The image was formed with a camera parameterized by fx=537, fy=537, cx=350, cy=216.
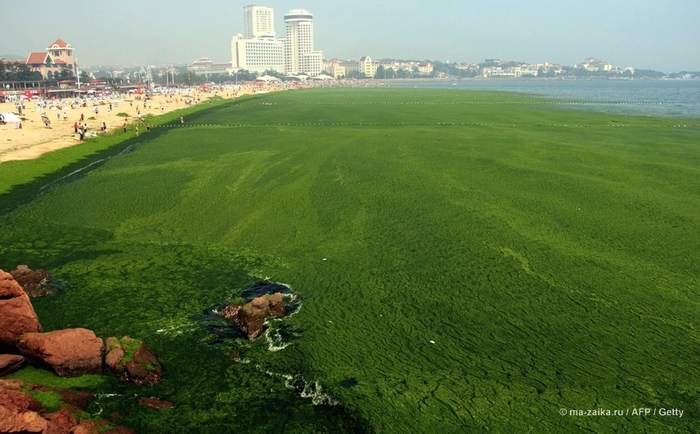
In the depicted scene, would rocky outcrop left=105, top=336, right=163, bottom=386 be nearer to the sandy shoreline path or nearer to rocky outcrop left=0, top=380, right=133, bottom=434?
rocky outcrop left=0, top=380, right=133, bottom=434

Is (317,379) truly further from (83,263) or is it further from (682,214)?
(682,214)

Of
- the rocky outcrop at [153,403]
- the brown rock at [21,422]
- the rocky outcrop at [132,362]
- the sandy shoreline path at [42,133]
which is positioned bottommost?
the rocky outcrop at [153,403]

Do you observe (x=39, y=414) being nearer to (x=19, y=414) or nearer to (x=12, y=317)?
(x=19, y=414)

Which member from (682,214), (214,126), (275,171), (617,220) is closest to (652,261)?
(617,220)

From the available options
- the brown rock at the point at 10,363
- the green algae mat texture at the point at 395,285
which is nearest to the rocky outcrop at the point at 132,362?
the green algae mat texture at the point at 395,285

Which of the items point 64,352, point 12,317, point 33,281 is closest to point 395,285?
point 64,352

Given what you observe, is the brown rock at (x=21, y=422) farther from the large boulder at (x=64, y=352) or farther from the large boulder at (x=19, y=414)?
the large boulder at (x=64, y=352)
